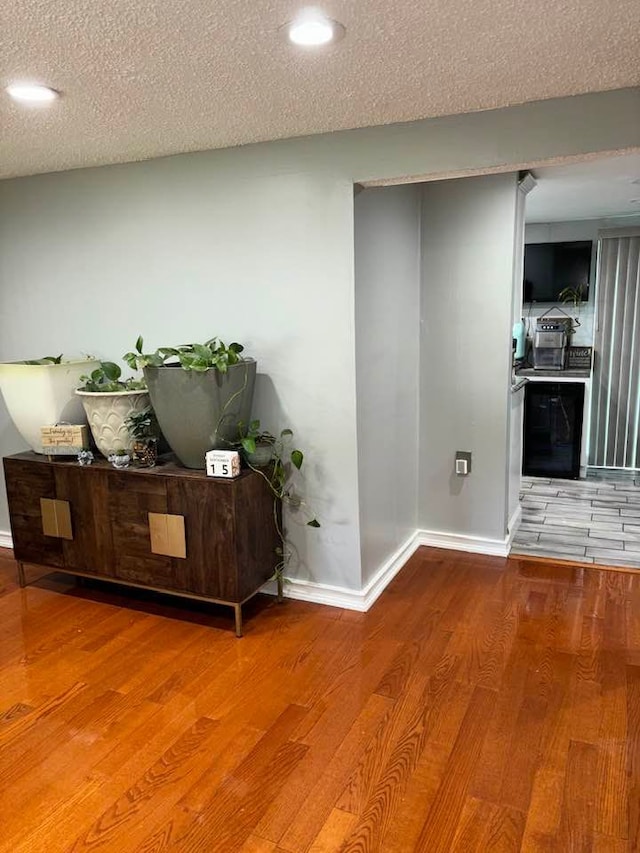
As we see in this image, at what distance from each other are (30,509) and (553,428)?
4.10 meters

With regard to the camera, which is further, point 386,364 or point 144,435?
point 386,364

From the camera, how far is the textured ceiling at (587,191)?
3654 millimetres

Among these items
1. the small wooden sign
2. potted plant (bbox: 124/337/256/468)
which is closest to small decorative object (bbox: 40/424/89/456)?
potted plant (bbox: 124/337/256/468)

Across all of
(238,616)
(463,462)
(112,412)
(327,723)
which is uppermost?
(112,412)

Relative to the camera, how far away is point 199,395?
2.68 m

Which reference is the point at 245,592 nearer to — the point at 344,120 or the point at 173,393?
the point at 173,393

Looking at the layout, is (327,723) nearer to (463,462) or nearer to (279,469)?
(279,469)

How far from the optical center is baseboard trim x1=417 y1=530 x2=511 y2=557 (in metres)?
3.65

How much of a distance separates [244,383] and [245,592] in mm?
927

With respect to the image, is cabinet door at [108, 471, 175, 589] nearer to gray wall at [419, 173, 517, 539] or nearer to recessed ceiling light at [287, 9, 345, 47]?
gray wall at [419, 173, 517, 539]

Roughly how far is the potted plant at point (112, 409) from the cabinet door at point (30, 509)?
332 mm

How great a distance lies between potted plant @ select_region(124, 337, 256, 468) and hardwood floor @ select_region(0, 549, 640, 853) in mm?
856

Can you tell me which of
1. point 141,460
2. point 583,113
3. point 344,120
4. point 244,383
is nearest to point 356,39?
point 344,120

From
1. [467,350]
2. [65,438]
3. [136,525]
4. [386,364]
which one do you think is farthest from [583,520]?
[65,438]
